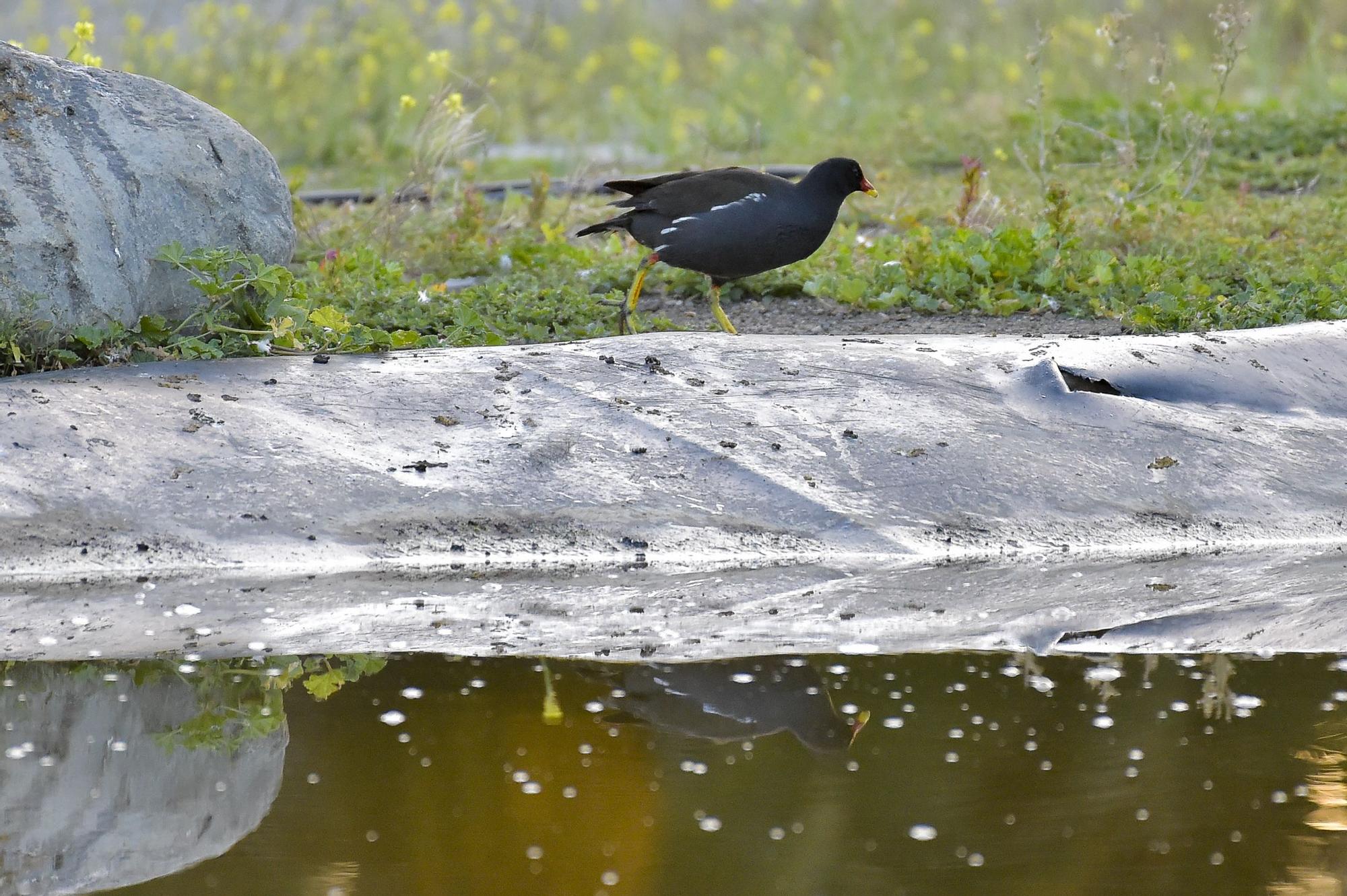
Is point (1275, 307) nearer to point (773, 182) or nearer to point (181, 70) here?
point (773, 182)

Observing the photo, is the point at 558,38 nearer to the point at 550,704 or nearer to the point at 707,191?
the point at 707,191

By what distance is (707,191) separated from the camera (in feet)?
→ 19.5

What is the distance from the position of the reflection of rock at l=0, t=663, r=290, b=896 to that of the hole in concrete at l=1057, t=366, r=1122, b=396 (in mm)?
3050

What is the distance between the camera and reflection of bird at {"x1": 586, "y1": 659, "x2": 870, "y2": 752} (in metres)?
3.33

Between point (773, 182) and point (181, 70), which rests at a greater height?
point (773, 182)

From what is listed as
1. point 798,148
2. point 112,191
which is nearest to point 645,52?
point 798,148

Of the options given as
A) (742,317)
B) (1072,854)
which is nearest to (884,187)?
(742,317)

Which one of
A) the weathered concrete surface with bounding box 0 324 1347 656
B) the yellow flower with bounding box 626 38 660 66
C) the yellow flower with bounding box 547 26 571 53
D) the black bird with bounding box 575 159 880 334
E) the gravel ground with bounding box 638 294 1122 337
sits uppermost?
the black bird with bounding box 575 159 880 334

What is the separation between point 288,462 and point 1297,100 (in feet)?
32.6

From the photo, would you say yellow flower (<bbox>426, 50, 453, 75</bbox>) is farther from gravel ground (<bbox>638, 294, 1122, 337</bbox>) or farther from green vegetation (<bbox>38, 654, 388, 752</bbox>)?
green vegetation (<bbox>38, 654, 388, 752</bbox>)

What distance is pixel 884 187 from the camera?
998 cm

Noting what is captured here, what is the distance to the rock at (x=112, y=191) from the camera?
5.02 metres

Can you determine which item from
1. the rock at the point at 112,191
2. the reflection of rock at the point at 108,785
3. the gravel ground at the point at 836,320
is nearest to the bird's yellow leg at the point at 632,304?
the gravel ground at the point at 836,320

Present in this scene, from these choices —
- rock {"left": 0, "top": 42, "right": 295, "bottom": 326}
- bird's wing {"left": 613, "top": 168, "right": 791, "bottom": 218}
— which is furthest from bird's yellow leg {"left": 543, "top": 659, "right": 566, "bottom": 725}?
bird's wing {"left": 613, "top": 168, "right": 791, "bottom": 218}
